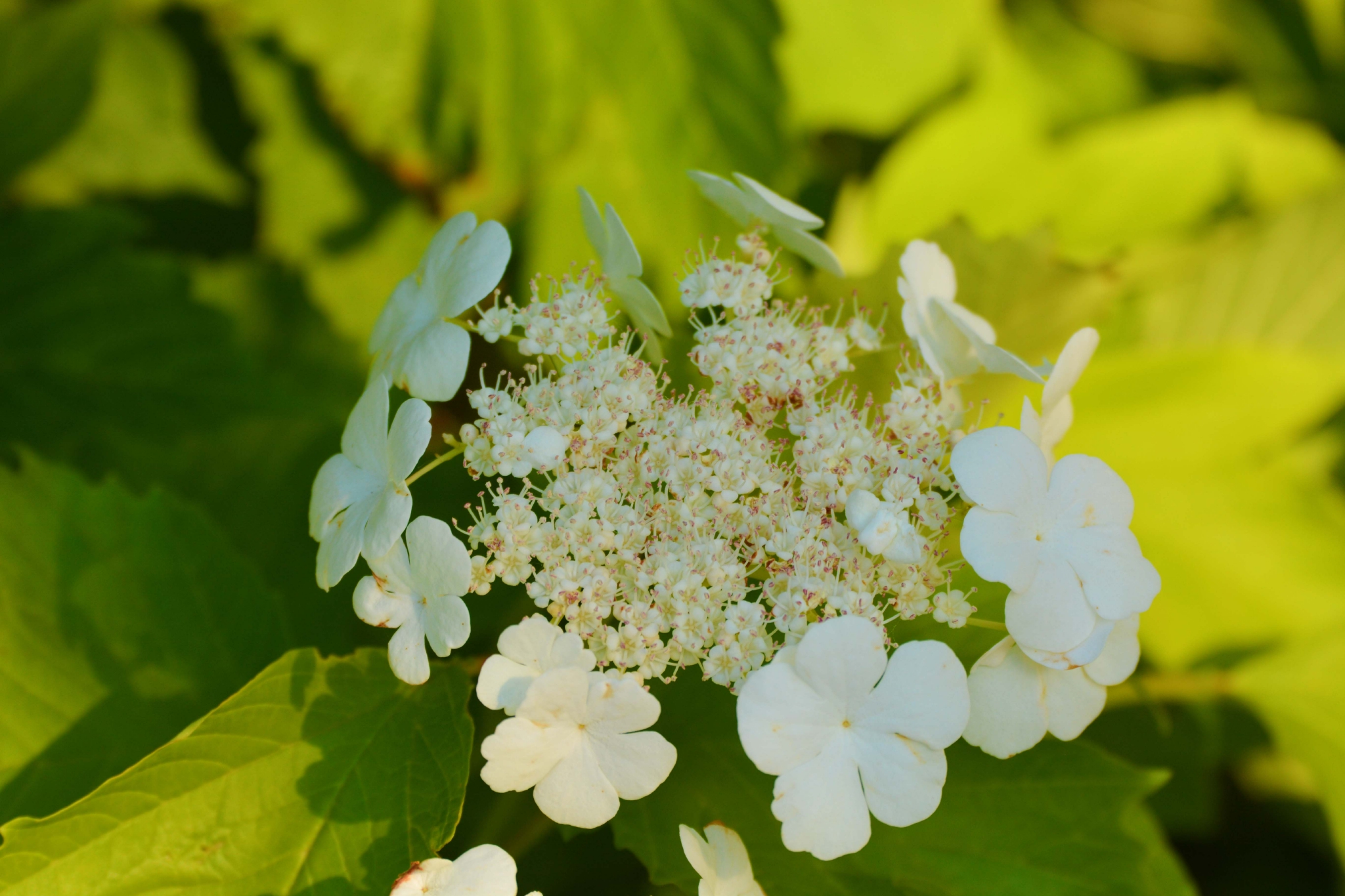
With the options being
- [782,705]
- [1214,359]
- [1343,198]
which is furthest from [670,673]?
[1343,198]

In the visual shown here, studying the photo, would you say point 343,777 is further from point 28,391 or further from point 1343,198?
point 1343,198

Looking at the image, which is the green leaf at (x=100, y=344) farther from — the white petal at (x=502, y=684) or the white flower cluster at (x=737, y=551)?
the white petal at (x=502, y=684)

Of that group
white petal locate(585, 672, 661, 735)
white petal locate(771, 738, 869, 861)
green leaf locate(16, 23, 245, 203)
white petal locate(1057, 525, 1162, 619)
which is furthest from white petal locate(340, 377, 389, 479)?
green leaf locate(16, 23, 245, 203)

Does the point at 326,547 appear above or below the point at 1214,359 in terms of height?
above

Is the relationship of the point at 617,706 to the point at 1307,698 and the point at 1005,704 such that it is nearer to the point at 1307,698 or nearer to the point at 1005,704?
the point at 1005,704

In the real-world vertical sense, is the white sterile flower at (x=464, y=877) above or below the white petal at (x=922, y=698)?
below

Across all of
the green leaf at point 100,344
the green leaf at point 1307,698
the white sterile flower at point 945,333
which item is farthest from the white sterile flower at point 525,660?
the green leaf at point 1307,698
